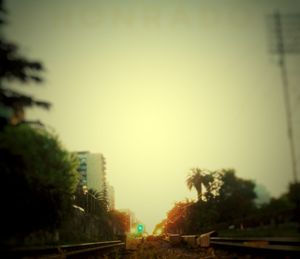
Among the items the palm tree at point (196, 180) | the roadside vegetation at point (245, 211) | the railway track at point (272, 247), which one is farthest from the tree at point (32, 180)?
the palm tree at point (196, 180)

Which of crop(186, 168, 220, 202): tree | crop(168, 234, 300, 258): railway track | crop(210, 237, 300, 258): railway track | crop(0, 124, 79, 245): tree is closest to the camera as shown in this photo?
crop(210, 237, 300, 258): railway track

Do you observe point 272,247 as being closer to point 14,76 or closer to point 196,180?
point 14,76

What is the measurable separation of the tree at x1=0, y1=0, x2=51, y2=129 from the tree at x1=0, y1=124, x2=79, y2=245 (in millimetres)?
1065

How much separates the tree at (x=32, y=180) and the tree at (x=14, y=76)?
1065mm

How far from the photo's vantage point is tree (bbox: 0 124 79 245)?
475 inches

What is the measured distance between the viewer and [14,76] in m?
16.8

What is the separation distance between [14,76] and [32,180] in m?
5.14

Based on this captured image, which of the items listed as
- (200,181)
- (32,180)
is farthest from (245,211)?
(200,181)

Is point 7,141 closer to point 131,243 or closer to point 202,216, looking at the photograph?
point 131,243

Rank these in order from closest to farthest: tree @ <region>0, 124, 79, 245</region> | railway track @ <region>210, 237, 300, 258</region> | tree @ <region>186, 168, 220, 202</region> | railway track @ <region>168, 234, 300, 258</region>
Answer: railway track @ <region>210, 237, 300, 258</region>
railway track @ <region>168, 234, 300, 258</region>
tree @ <region>0, 124, 79, 245</region>
tree @ <region>186, 168, 220, 202</region>

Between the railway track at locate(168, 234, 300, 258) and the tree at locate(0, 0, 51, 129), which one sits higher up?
the tree at locate(0, 0, 51, 129)

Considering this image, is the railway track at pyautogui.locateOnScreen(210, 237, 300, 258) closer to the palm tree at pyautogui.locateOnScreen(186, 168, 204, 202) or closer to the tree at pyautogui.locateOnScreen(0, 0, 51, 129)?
the tree at pyautogui.locateOnScreen(0, 0, 51, 129)

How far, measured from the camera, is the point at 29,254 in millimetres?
8367

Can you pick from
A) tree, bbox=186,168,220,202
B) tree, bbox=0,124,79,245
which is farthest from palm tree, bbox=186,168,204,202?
tree, bbox=0,124,79,245
